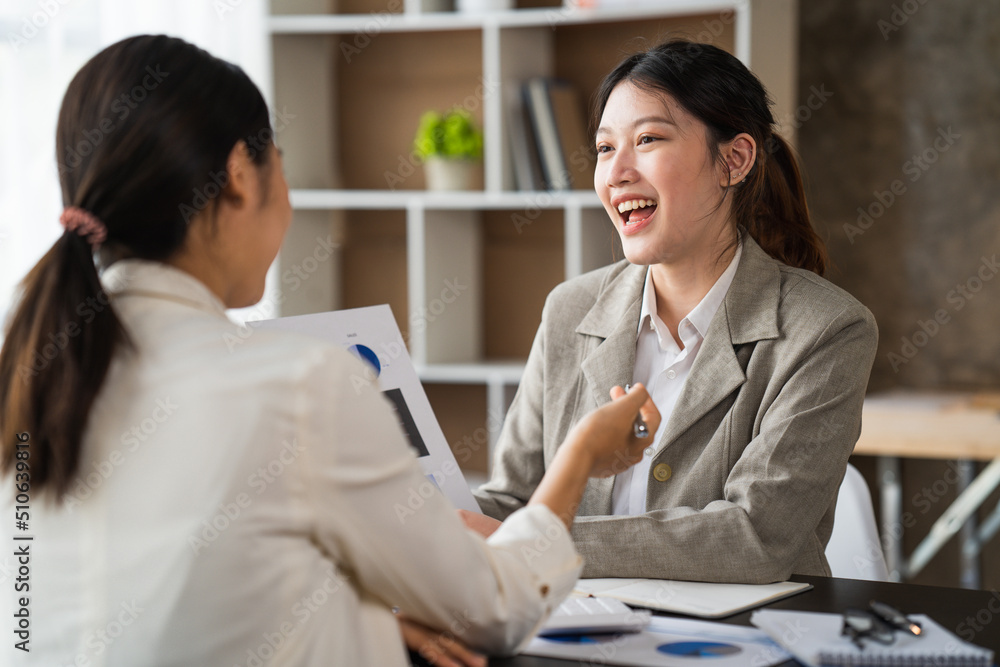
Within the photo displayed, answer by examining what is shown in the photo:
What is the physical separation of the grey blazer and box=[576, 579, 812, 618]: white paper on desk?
0.02 m

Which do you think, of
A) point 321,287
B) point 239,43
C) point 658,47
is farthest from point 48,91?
point 658,47

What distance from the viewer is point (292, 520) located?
0.84 metres

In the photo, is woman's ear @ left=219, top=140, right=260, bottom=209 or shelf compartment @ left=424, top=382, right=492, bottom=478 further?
shelf compartment @ left=424, top=382, right=492, bottom=478

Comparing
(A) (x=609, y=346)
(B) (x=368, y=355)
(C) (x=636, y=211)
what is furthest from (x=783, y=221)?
(B) (x=368, y=355)

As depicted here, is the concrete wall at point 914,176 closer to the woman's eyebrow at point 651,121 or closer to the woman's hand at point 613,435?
the woman's eyebrow at point 651,121

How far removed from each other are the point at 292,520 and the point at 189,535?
0.28 ft

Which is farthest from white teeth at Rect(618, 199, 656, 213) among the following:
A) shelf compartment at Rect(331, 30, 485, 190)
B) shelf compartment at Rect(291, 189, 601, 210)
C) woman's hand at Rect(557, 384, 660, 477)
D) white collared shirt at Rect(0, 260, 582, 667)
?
shelf compartment at Rect(331, 30, 485, 190)

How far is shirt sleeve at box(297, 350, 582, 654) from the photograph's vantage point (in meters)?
0.84

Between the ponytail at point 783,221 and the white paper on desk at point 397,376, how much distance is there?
2.29 feet

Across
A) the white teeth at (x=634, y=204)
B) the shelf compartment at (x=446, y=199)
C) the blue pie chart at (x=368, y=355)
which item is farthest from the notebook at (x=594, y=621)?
the shelf compartment at (x=446, y=199)

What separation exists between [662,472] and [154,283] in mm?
897

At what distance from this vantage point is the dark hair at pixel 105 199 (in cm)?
85

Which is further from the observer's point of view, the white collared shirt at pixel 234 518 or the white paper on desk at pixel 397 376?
the white paper on desk at pixel 397 376

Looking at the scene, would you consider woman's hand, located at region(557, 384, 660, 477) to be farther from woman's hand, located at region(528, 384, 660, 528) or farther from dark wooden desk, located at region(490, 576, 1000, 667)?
dark wooden desk, located at region(490, 576, 1000, 667)
